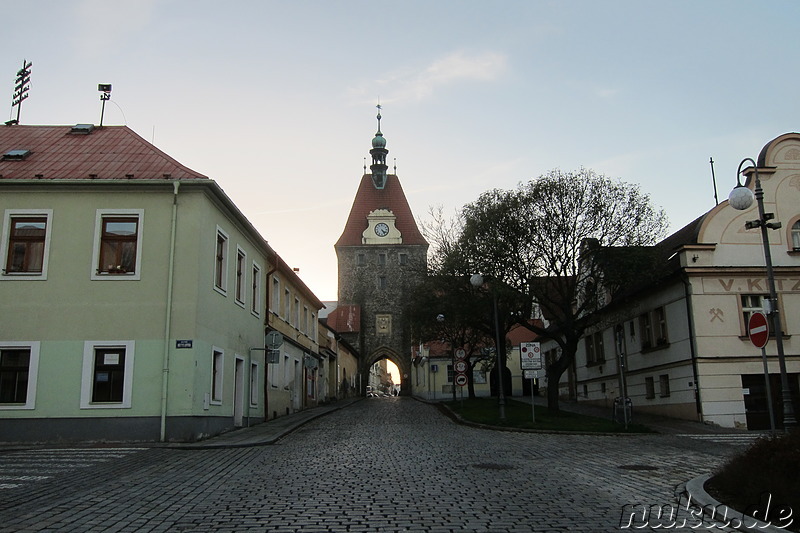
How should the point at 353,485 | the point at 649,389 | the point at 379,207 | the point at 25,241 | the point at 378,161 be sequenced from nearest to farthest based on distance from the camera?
the point at 353,485 < the point at 25,241 < the point at 649,389 < the point at 379,207 < the point at 378,161

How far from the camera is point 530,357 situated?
24.5 metres

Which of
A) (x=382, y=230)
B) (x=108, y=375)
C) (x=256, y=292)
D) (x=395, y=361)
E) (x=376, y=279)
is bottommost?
(x=108, y=375)

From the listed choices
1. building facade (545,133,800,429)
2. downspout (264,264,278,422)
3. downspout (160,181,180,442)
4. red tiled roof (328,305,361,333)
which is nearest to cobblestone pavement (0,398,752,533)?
downspout (160,181,180,442)

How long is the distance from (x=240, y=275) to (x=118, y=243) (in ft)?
18.0

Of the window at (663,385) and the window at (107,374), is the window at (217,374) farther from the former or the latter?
the window at (663,385)

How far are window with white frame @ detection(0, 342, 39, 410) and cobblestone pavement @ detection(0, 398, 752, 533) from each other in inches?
124

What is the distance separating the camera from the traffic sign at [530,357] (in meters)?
24.2

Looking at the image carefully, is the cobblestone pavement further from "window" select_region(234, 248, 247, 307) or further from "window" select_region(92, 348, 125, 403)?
"window" select_region(234, 248, 247, 307)

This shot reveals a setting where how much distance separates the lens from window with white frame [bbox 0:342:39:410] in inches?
771

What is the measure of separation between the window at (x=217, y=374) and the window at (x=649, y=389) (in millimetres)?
18058

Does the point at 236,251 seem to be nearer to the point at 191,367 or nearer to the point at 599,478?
the point at 191,367

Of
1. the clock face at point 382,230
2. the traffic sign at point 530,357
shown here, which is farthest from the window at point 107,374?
the clock face at point 382,230

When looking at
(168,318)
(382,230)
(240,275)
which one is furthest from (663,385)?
(382,230)

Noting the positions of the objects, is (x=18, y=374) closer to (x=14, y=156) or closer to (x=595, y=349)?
(x=14, y=156)
